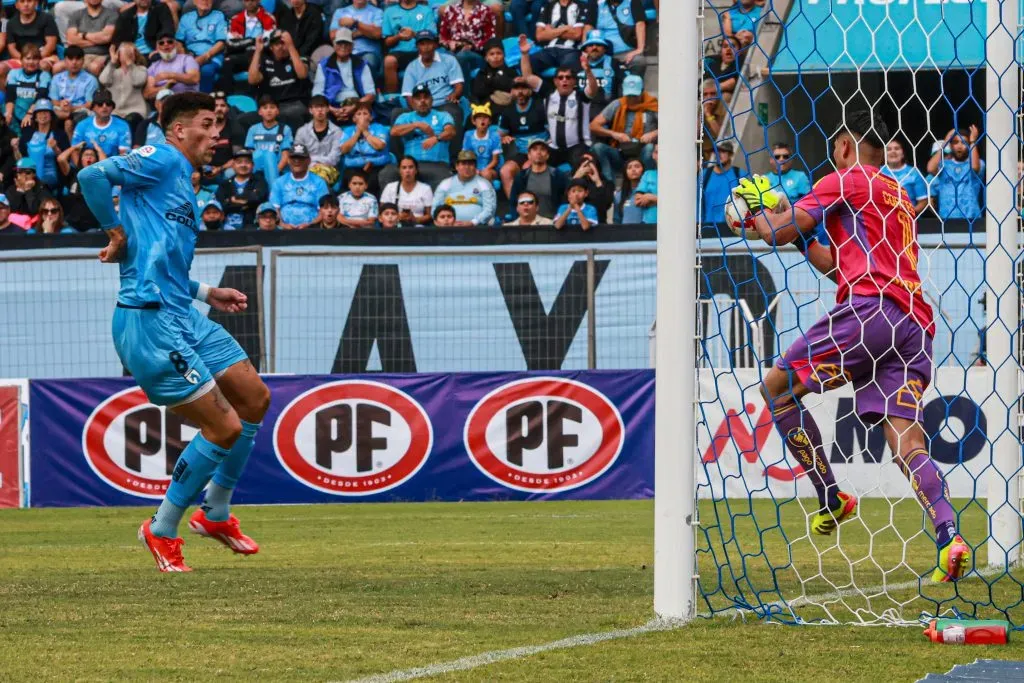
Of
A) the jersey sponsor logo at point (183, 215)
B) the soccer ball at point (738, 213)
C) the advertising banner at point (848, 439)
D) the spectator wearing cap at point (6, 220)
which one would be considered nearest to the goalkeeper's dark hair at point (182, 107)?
the jersey sponsor logo at point (183, 215)

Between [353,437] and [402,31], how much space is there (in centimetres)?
696

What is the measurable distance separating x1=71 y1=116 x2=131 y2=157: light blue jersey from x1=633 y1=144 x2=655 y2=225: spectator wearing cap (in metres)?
6.04

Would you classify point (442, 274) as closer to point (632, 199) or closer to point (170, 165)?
point (632, 199)

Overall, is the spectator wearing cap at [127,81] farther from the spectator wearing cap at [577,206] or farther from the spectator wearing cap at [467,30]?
the spectator wearing cap at [577,206]

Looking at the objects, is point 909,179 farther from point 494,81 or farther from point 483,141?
point 494,81

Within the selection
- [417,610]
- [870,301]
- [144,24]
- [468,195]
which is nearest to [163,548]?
[417,610]

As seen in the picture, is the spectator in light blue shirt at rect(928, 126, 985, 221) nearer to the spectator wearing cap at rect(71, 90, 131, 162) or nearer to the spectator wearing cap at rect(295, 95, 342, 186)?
the spectator wearing cap at rect(295, 95, 342, 186)

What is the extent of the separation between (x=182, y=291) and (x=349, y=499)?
21.6ft

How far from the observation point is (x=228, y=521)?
25.2 feet

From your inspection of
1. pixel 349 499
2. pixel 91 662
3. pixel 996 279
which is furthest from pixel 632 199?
pixel 91 662

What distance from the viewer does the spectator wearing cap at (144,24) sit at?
64.4 ft

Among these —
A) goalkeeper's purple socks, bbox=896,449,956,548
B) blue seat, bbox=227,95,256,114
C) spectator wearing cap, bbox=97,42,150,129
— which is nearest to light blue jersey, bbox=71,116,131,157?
spectator wearing cap, bbox=97,42,150,129

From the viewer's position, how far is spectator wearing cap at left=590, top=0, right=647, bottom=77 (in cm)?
1828

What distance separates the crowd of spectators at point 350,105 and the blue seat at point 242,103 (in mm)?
17
